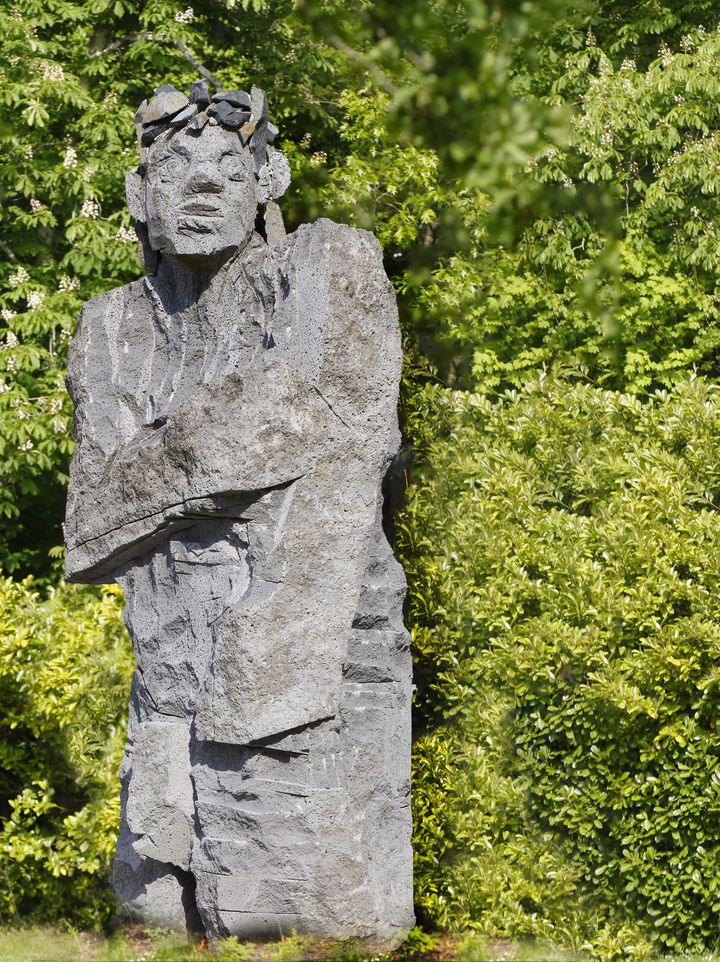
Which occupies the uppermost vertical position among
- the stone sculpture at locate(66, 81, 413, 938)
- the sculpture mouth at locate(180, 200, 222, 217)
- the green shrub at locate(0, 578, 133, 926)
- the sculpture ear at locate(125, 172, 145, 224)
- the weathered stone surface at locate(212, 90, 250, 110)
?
the weathered stone surface at locate(212, 90, 250, 110)

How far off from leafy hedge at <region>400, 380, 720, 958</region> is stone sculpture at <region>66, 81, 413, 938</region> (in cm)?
126

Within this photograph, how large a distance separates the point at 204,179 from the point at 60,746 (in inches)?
165

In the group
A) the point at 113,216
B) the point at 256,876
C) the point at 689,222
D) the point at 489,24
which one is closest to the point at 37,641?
the point at 113,216

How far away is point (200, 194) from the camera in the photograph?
4480mm

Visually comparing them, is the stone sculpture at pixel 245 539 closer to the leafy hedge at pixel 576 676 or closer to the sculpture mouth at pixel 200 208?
the sculpture mouth at pixel 200 208

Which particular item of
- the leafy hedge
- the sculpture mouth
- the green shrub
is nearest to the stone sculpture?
the sculpture mouth

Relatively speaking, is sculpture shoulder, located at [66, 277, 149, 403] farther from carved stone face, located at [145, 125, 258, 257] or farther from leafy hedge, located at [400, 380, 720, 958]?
leafy hedge, located at [400, 380, 720, 958]

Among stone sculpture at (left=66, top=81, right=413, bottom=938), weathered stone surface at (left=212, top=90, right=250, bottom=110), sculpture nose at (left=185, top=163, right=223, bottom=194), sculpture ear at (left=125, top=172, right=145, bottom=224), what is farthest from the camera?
sculpture ear at (left=125, top=172, right=145, bottom=224)

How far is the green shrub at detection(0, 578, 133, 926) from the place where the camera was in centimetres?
709

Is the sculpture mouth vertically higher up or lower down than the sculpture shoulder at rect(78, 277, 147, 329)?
higher up

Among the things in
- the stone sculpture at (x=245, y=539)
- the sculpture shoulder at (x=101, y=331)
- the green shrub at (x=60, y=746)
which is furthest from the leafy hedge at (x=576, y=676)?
the sculpture shoulder at (x=101, y=331)

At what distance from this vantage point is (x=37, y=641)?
7285 millimetres

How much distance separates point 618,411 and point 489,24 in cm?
262

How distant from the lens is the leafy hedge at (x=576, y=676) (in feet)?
18.4
